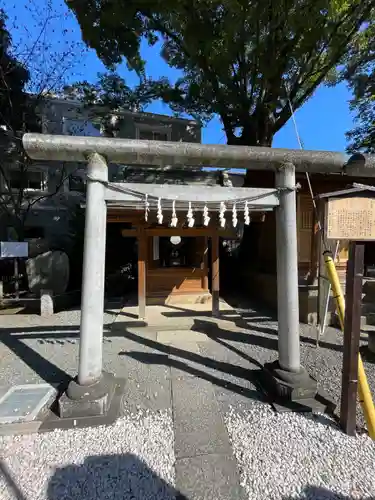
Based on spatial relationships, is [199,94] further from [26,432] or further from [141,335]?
[26,432]

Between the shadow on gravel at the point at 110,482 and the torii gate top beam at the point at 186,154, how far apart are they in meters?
3.21

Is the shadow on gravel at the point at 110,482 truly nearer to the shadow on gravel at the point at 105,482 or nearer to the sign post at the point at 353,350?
the shadow on gravel at the point at 105,482

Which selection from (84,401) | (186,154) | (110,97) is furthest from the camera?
(110,97)

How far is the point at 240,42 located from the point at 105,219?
7.41 metres

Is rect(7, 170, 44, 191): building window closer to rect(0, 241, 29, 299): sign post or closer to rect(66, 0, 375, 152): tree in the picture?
rect(0, 241, 29, 299): sign post

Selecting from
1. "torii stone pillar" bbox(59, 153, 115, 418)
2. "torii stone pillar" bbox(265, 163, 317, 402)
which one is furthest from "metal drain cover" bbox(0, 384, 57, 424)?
"torii stone pillar" bbox(265, 163, 317, 402)

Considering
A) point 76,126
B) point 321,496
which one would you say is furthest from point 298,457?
point 76,126

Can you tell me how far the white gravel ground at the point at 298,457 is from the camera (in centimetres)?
208

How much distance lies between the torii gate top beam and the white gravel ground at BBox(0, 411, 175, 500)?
10.2 ft

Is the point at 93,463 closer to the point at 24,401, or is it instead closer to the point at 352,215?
the point at 24,401

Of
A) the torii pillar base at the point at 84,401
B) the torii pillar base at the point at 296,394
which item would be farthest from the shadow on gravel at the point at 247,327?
the torii pillar base at the point at 84,401

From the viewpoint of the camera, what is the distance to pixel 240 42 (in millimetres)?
7309

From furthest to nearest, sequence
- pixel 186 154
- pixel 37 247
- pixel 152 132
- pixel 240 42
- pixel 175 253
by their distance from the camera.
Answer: pixel 152 132, pixel 37 247, pixel 175 253, pixel 240 42, pixel 186 154

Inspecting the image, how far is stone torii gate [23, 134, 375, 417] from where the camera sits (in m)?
3.01
